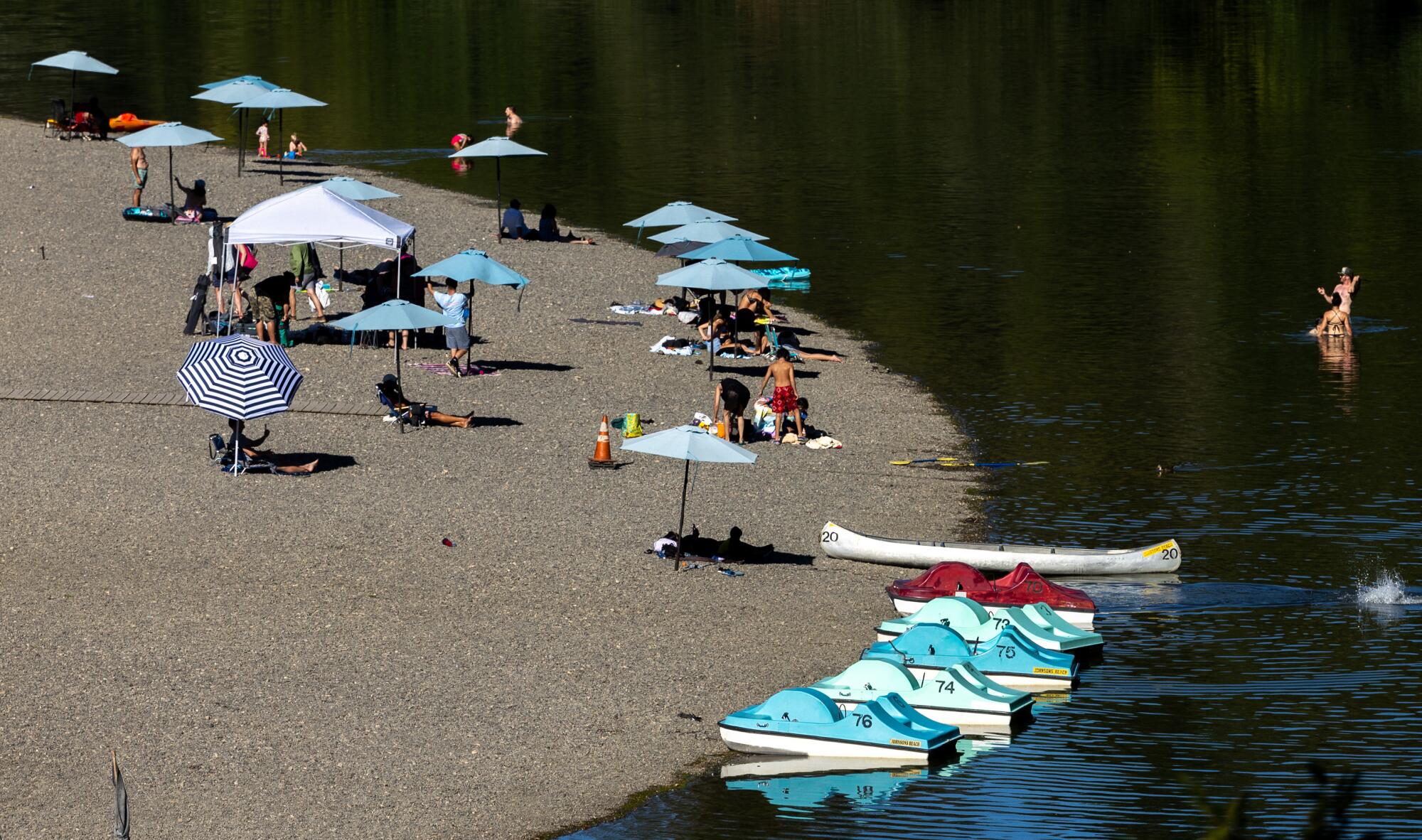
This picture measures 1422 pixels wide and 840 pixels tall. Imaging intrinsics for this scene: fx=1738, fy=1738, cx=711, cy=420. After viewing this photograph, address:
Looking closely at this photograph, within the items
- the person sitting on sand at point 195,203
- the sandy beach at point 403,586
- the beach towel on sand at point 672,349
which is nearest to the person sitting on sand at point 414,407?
the sandy beach at point 403,586

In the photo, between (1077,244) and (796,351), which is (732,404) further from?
(1077,244)

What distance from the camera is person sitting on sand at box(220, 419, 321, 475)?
76.6 ft

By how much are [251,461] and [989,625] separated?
419 inches

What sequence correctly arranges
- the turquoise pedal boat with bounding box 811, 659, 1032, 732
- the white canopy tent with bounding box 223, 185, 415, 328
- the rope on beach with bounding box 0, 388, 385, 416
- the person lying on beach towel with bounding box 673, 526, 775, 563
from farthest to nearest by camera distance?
the white canopy tent with bounding box 223, 185, 415, 328, the rope on beach with bounding box 0, 388, 385, 416, the person lying on beach towel with bounding box 673, 526, 775, 563, the turquoise pedal boat with bounding box 811, 659, 1032, 732

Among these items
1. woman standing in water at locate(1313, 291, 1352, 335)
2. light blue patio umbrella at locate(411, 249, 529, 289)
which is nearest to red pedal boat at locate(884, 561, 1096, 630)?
light blue patio umbrella at locate(411, 249, 529, 289)

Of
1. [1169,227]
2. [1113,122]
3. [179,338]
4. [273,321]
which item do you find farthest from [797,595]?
[1113,122]

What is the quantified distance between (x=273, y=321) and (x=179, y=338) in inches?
85.3

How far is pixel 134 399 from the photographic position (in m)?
26.9

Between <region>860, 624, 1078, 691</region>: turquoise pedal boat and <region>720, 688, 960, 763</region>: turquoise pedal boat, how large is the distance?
1.58 metres

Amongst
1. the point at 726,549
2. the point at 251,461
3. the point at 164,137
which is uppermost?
the point at 164,137

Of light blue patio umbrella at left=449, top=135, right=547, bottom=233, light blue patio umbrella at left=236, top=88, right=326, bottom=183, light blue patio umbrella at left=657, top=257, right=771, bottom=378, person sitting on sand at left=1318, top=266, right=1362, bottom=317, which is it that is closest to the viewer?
light blue patio umbrella at left=657, top=257, right=771, bottom=378

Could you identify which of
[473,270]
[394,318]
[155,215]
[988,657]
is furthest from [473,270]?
[155,215]

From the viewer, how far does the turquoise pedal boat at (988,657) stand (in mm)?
17578

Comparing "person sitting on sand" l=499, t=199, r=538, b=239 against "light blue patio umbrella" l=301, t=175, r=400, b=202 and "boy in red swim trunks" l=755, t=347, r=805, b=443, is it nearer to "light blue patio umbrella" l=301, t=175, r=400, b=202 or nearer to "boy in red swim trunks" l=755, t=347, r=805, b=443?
"light blue patio umbrella" l=301, t=175, r=400, b=202
